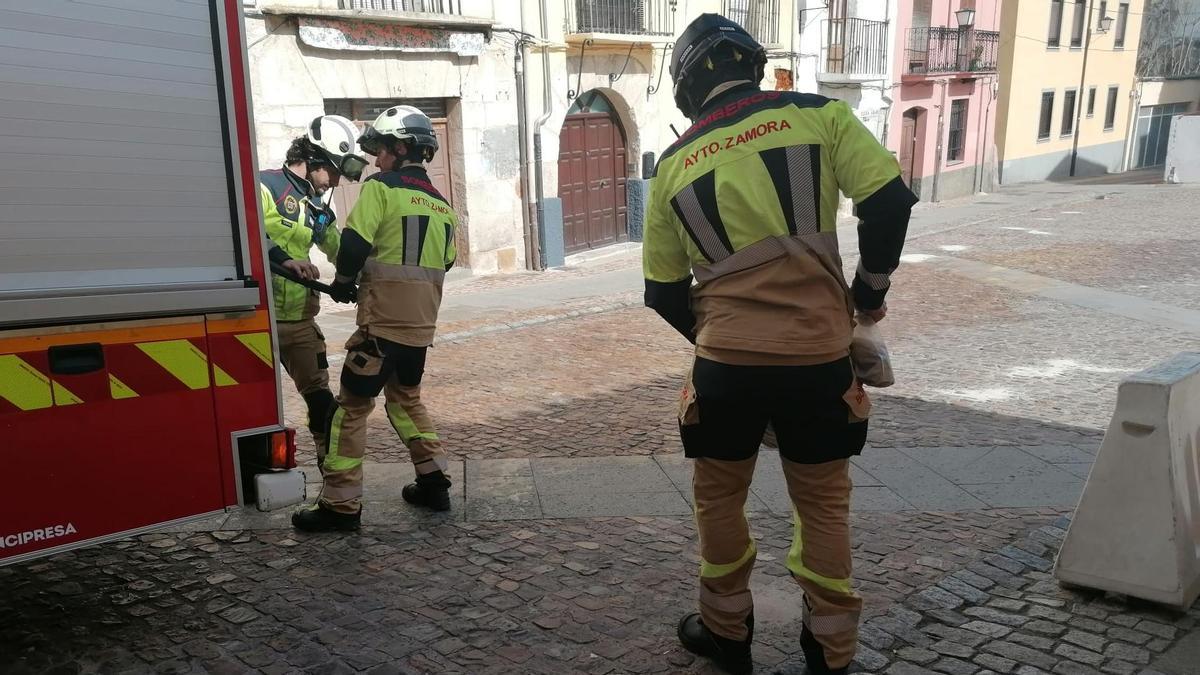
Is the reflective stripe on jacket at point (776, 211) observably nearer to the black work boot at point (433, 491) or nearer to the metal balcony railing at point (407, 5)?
the black work boot at point (433, 491)

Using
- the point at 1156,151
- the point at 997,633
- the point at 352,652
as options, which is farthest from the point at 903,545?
the point at 1156,151

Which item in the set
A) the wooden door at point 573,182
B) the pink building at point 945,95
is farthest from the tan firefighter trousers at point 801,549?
the pink building at point 945,95

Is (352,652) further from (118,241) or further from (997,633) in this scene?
(997,633)

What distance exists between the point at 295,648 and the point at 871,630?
207 centimetres

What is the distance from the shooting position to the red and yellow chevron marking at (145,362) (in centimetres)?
280

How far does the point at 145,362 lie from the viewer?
302cm

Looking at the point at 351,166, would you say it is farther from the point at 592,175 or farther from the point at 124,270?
the point at 592,175

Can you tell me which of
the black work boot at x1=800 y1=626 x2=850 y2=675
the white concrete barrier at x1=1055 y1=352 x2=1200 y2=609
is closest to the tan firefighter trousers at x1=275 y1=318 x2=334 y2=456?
the black work boot at x1=800 y1=626 x2=850 y2=675

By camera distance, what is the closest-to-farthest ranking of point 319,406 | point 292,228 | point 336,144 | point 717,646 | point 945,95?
1. point 717,646
2. point 292,228
3. point 336,144
4. point 319,406
5. point 945,95

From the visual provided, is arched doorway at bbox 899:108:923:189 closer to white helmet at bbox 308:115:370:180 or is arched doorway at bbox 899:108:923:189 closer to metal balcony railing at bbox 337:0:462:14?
metal balcony railing at bbox 337:0:462:14

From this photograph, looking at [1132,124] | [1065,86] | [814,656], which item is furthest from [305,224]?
[1132,124]

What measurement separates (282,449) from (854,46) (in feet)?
67.1

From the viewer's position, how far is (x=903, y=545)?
4.20 metres

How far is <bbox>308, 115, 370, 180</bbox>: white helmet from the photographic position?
4594 mm
